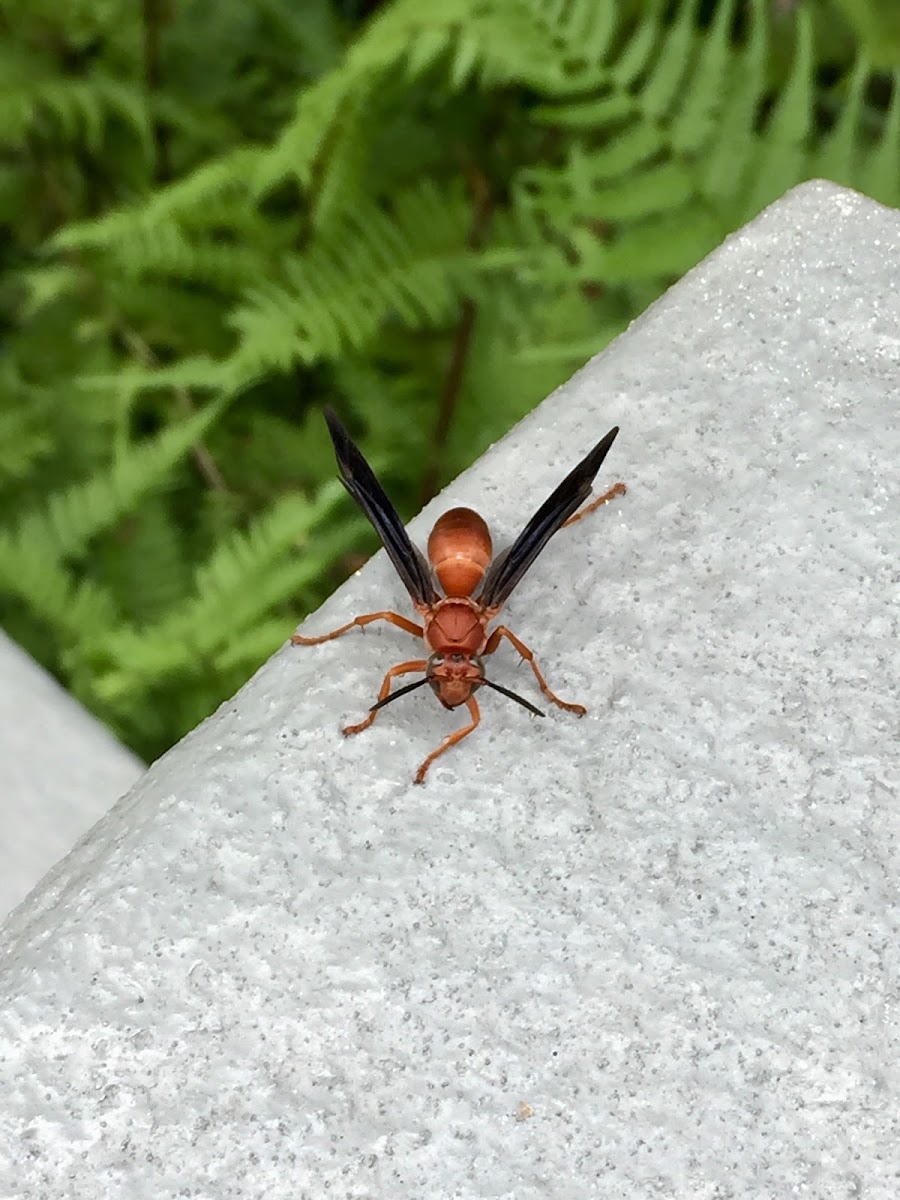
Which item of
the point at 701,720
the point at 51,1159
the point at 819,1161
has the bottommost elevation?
the point at 819,1161

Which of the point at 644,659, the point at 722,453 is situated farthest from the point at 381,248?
the point at 644,659

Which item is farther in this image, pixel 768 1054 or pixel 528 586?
pixel 528 586

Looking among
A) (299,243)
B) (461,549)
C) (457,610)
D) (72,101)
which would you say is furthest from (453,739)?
(72,101)

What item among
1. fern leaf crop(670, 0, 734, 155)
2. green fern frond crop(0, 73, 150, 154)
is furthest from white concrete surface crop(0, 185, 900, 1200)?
green fern frond crop(0, 73, 150, 154)

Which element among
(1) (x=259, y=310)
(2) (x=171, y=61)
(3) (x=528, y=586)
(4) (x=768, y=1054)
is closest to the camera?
(4) (x=768, y=1054)

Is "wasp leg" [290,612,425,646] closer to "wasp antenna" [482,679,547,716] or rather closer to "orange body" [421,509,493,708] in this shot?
"orange body" [421,509,493,708]

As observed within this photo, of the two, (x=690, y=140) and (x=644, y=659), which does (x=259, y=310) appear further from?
(x=644, y=659)
